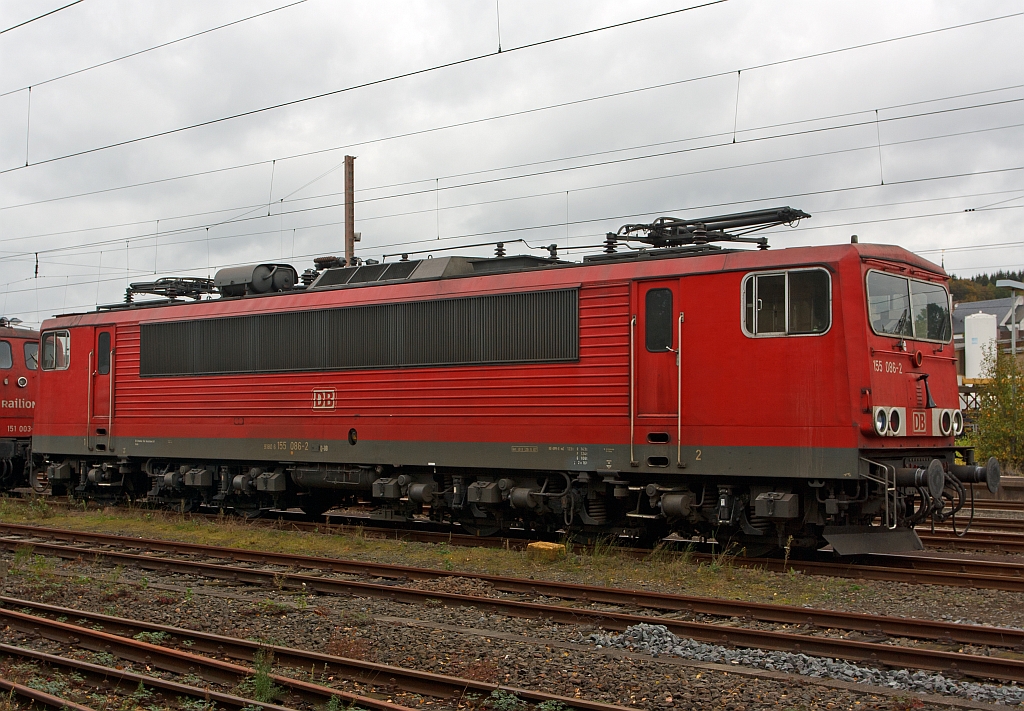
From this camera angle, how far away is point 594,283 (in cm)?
1291

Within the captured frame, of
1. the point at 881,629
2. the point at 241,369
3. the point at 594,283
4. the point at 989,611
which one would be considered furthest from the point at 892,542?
the point at 241,369

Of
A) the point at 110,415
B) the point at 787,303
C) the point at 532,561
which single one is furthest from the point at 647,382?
the point at 110,415

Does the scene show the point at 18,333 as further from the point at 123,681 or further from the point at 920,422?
the point at 920,422

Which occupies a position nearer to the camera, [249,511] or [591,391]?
[591,391]

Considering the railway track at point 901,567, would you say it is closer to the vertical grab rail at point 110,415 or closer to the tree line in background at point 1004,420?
the vertical grab rail at point 110,415

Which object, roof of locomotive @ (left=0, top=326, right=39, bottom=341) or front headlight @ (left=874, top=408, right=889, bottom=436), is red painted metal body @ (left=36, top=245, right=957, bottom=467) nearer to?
front headlight @ (left=874, top=408, right=889, bottom=436)

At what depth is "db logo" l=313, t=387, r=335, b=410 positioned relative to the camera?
15.6m

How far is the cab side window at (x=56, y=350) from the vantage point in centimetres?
1992

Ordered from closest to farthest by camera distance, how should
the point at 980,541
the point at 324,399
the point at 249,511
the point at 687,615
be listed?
the point at 687,615 < the point at 980,541 < the point at 324,399 < the point at 249,511

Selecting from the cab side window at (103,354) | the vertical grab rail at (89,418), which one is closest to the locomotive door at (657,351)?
the cab side window at (103,354)

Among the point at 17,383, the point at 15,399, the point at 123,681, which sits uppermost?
the point at 17,383

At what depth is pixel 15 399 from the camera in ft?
77.3

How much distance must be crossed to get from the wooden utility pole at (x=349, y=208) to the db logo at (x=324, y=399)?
8777mm

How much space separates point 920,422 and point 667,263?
12.1 feet
